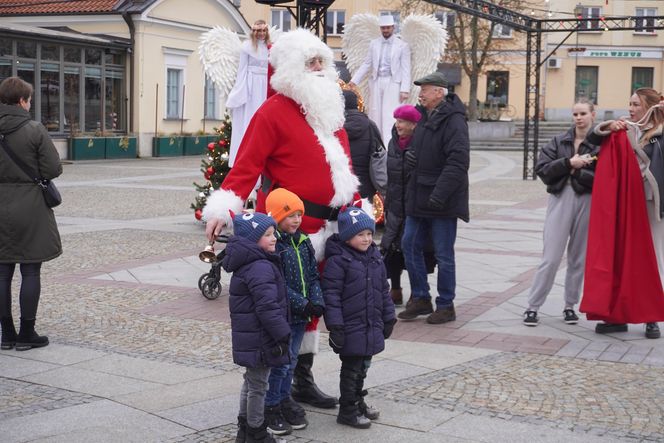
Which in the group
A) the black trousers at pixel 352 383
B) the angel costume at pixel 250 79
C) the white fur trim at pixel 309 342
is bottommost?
the black trousers at pixel 352 383

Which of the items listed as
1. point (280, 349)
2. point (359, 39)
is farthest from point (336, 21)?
point (280, 349)

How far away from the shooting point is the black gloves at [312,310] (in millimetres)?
4648

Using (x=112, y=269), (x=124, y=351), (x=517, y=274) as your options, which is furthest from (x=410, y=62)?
(x=124, y=351)

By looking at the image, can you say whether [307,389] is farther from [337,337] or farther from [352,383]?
[337,337]

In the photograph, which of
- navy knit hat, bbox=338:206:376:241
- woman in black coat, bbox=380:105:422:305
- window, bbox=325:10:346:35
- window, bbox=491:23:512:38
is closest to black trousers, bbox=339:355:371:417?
navy knit hat, bbox=338:206:376:241

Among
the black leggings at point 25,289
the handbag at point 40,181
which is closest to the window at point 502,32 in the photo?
the handbag at point 40,181

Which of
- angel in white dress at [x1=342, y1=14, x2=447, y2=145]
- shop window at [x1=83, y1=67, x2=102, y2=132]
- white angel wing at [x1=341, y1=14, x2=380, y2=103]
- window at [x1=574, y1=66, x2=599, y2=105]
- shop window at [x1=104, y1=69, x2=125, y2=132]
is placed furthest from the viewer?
window at [x1=574, y1=66, x2=599, y2=105]

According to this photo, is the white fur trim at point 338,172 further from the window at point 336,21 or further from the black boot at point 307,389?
the window at point 336,21

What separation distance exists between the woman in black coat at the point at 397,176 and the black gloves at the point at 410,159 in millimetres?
72

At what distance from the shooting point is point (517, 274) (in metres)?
9.73

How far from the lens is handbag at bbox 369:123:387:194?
8031mm

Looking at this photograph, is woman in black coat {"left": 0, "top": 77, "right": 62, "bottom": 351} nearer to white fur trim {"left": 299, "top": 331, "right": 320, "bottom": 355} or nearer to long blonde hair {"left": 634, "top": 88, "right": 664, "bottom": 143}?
white fur trim {"left": 299, "top": 331, "right": 320, "bottom": 355}

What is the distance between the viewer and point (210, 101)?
36562 mm

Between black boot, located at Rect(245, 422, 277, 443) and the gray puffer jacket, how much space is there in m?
2.76
